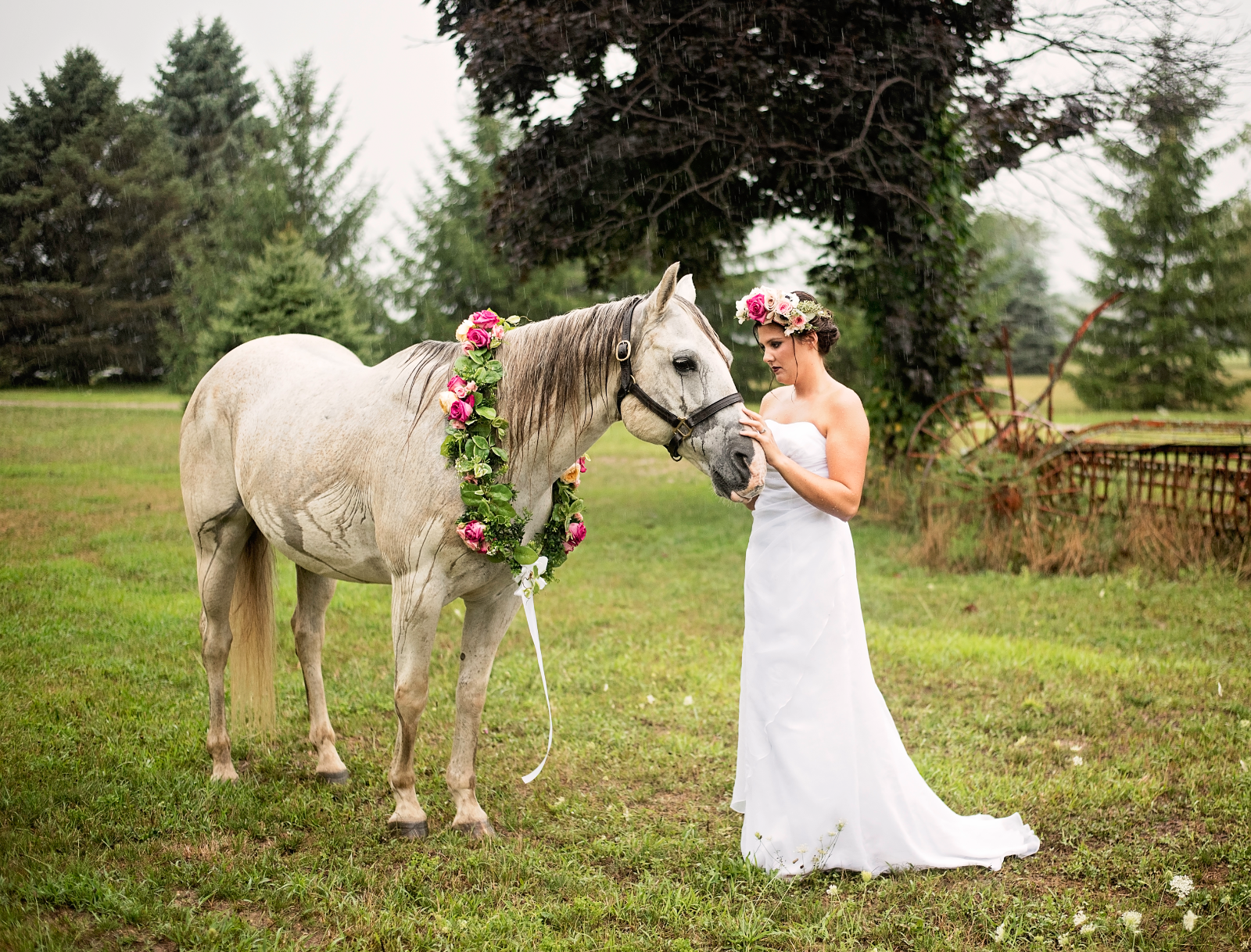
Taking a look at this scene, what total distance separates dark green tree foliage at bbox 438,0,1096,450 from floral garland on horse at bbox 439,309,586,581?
242 inches

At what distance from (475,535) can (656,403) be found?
2.72 feet

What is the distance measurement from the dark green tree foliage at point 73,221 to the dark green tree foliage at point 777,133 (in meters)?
3.94

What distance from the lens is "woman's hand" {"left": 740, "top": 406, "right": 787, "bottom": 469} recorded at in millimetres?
2928

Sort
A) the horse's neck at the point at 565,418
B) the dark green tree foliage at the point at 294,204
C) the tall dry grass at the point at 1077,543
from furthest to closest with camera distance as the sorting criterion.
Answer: the dark green tree foliage at the point at 294,204 → the tall dry grass at the point at 1077,543 → the horse's neck at the point at 565,418

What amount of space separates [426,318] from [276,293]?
793 centimetres

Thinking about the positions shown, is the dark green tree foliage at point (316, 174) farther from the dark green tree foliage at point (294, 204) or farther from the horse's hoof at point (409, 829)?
the horse's hoof at point (409, 829)

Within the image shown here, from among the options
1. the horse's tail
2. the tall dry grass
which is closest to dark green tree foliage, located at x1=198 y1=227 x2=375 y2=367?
the tall dry grass

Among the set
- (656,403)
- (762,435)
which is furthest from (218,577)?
(762,435)

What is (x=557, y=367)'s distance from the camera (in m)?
3.19

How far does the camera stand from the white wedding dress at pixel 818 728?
320 cm

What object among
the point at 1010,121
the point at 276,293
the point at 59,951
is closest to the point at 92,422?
the point at 276,293

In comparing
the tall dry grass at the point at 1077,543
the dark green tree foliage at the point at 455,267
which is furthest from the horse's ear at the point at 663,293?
the dark green tree foliage at the point at 455,267

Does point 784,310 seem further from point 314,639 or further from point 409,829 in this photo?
point 314,639

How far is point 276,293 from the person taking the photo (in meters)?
16.4
